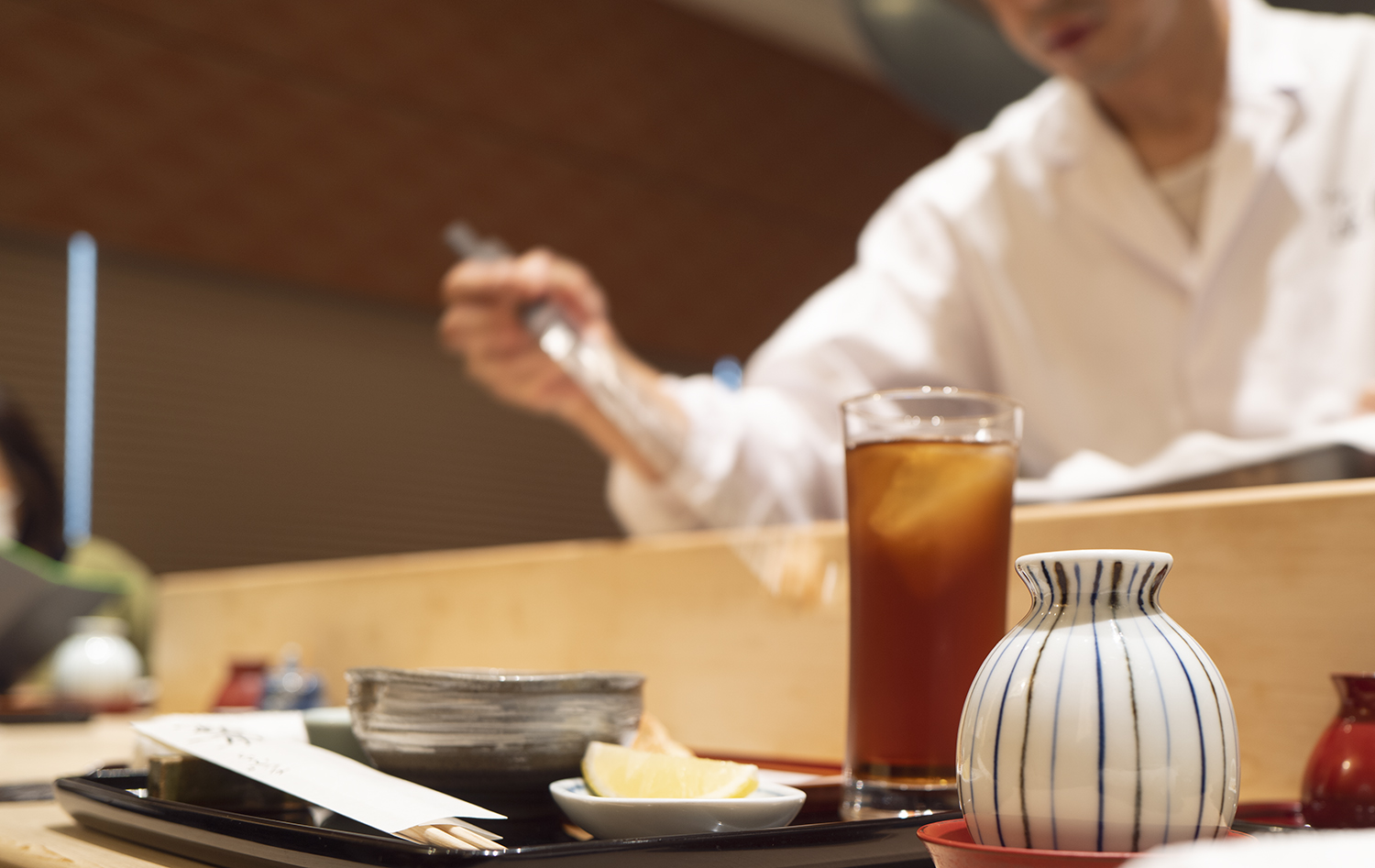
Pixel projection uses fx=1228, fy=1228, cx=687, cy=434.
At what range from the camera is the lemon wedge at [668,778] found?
0.49m

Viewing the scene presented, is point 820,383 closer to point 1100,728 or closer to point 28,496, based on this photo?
point 1100,728

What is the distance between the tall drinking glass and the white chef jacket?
0.75 meters

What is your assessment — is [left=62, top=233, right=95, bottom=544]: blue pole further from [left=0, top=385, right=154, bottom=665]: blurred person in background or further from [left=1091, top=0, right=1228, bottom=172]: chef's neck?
[left=1091, top=0, right=1228, bottom=172]: chef's neck

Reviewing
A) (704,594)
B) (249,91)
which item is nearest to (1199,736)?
(704,594)

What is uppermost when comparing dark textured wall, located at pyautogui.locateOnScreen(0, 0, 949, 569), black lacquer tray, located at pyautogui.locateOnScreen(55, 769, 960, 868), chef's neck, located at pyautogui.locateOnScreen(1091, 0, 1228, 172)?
dark textured wall, located at pyautogui.locateOnScreen(0, 0, 949, 569)

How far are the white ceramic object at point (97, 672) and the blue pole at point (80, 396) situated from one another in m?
2.33

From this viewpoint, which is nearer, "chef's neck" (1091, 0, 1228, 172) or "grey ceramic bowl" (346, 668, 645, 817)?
"grey ceramic bowl" (346, 668, 645, 817)

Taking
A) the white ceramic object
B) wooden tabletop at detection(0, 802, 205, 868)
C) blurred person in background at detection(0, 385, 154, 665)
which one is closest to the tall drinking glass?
wooden tabletop at detection(0, 802, 205, 868)

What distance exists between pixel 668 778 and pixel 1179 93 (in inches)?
50.8

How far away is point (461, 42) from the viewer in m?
4.78

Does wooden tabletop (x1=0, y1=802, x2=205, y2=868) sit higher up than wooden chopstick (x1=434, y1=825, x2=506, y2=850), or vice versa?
wooden chopstick (x1=434, y1=825, x2=506, y2=850)

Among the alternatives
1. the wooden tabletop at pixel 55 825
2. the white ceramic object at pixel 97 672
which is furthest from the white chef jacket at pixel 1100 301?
the white ceramic object at pixel 97 672

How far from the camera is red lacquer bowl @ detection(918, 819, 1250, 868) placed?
1.13ft

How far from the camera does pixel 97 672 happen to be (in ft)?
5.88
